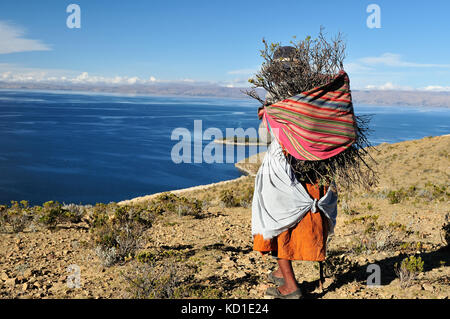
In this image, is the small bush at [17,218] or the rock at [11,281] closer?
the rock at [11,281]

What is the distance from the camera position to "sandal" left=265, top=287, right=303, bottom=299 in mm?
3342

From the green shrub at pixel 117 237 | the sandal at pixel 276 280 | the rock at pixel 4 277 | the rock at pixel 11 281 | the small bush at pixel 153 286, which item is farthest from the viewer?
the green shrub at pixel 117 237

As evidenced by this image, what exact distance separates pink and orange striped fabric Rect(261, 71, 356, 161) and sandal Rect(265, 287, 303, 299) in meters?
1.41

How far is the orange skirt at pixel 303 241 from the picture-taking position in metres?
3.23

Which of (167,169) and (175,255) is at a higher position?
(175,255)

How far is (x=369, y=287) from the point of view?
3.73 m

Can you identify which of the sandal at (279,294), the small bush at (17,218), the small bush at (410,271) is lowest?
the small bush at (17,218)

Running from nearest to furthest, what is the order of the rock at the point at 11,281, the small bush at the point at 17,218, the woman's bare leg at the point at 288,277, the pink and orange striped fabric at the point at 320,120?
1. the pink and orange striped fabric at the point at 320,120
2. the woman's bare leg at the point at 288,277
3. the rock at the point at 11,281
4. the small bush at the point at 17,218

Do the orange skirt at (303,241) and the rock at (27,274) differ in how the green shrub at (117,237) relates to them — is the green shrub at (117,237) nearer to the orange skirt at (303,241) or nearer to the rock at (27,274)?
the rock at (27,274)

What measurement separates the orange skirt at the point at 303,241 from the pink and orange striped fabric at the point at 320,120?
1.54 ft

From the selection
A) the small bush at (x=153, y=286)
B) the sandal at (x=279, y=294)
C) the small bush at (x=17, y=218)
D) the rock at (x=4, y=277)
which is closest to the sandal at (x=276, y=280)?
the sandal at (x=279, y=294)
